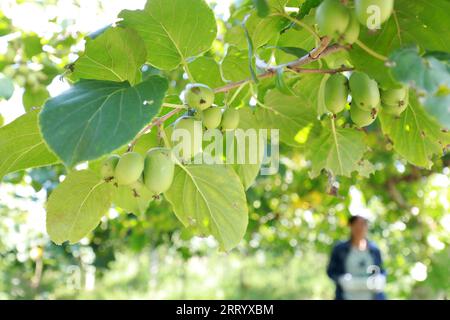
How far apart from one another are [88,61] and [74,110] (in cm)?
25

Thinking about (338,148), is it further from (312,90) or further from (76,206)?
(76,206)

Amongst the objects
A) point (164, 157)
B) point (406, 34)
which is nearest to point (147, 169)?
point (164, 157)

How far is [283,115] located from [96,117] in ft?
1.62

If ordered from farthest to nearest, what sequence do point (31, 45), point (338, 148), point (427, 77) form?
point (31, 45)
point (338, 148)
point (427, 77)

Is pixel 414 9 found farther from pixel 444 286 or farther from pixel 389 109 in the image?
pixel 444 286

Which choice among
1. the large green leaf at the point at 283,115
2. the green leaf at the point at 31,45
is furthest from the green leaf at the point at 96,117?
the green leaf at the point at 31,45

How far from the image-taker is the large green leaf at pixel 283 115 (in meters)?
1.09

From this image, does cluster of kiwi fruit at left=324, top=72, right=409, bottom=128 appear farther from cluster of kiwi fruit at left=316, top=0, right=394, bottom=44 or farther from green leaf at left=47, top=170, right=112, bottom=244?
green leaf at left=47, top=170, right=112, bottom=244

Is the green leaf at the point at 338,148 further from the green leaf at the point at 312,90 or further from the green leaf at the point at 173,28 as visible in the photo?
the green leaf at the point at 173,28

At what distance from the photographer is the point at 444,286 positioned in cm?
255

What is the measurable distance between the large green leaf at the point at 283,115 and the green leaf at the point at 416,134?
0.17 metres

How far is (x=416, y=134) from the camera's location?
1030 mm

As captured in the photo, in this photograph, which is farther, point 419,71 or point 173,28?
point 173,28
